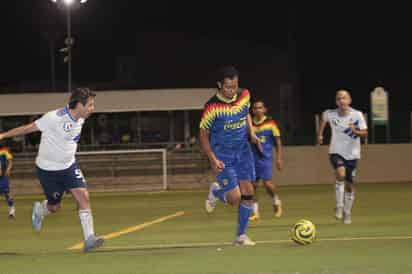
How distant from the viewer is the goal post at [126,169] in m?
29.6

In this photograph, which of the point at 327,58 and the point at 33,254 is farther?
the point at 327,58

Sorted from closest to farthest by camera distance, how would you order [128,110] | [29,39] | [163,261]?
[163,261]
[128,110]
[29,39]

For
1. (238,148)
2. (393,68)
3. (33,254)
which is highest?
(393,68)

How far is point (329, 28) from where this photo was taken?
2295 inches

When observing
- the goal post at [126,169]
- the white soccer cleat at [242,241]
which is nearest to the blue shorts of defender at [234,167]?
the white soccer cleat at [242,241]

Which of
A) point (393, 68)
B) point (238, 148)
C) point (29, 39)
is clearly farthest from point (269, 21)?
point (238, 148)

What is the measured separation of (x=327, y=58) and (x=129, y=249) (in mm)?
49781

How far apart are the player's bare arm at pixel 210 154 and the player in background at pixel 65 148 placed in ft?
4.64

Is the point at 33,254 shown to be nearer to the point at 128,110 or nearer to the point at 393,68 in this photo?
the point at 128,110

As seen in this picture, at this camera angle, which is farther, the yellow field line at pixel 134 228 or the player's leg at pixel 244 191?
the yellow field line at pixel 134 228

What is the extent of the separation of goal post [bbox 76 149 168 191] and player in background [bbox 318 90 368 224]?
1431cm

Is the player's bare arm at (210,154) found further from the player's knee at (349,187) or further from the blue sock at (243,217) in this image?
the player's knee at (349,187)

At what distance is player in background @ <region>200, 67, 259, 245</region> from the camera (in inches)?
448

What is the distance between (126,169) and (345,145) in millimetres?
15083
